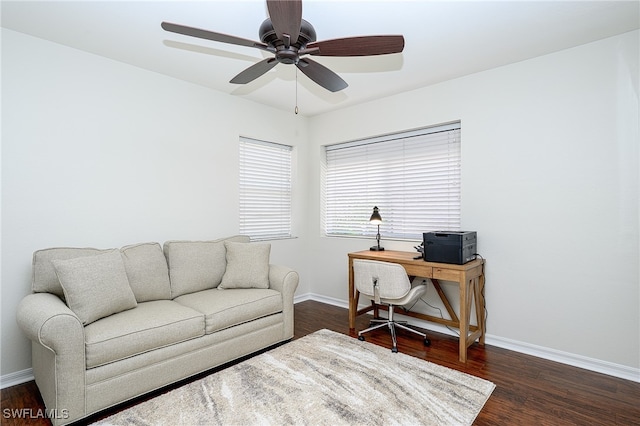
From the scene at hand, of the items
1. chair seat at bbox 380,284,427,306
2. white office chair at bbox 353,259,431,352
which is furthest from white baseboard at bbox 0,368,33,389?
chair seat at bbox 380,284,427,306

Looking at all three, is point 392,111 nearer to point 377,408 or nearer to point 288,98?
point 288,98

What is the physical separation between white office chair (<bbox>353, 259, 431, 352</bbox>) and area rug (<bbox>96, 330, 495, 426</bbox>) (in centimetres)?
46

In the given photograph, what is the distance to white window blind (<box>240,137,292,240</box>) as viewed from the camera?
13.5ft

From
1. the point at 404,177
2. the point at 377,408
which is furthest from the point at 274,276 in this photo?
the point at 404,177

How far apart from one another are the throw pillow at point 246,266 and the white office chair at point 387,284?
0.89m

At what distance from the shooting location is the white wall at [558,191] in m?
2.54

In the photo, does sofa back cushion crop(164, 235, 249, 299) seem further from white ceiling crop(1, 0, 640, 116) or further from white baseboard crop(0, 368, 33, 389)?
white ceiling crop(1, 0, 640, 116)

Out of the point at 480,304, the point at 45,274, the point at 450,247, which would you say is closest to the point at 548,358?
the point at 480,304

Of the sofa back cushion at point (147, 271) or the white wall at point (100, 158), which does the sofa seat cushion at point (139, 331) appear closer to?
the sofa back cushion at point (147, 271)

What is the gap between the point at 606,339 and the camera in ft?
8.55

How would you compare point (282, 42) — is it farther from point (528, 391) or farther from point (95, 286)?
point (528, 391)

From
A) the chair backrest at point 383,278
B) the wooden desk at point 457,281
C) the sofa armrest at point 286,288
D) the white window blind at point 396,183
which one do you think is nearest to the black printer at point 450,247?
the wooden desk at point 457,281

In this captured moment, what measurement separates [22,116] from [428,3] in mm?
3024

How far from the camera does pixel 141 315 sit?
7.74ft
